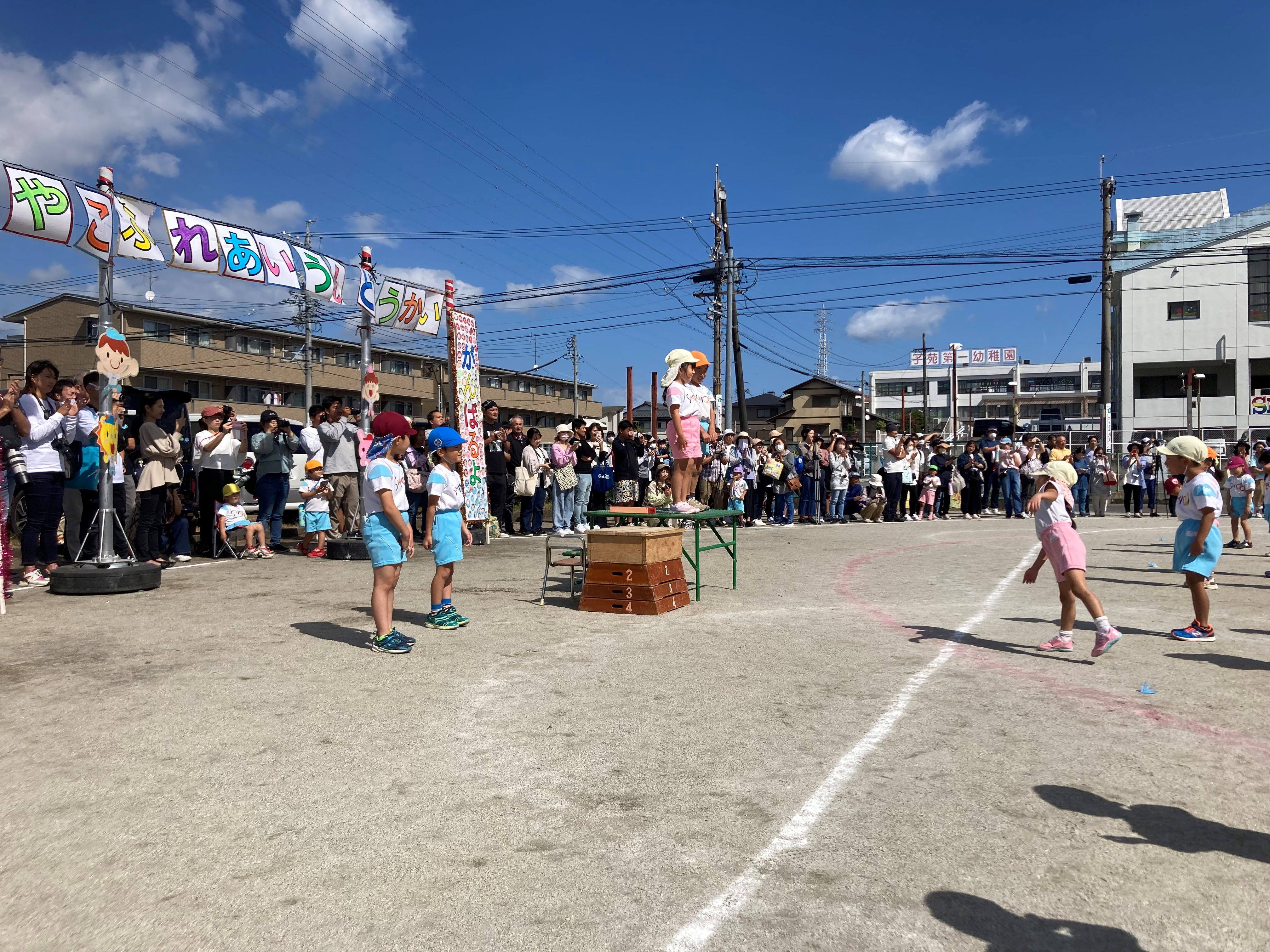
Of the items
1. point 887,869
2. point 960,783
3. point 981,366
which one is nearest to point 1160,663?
point 960,783

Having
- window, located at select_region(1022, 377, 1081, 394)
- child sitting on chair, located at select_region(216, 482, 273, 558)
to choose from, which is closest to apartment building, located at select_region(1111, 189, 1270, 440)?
child sitting on chair, located at select_region(216, 482, 273, 558)

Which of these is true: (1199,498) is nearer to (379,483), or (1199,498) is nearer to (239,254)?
(379,483)

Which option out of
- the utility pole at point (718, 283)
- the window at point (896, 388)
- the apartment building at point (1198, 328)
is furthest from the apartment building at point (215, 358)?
the window at point (896, 388)

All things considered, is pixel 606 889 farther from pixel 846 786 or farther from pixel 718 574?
pixel 718 574

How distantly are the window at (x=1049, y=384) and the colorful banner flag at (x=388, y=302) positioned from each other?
97.8m

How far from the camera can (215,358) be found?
48.6m

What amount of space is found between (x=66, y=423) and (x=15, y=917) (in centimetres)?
784

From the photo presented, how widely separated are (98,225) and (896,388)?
4116 inches

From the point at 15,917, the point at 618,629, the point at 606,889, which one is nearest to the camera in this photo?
the point at 15,917

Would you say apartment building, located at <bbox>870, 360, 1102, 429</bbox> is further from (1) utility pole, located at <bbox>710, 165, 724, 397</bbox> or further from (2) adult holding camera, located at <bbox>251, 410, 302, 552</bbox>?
(2) adult holding camera, located at <bbox>251, 410, 302, 552</bbox>

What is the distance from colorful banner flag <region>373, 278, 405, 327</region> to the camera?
500 inches

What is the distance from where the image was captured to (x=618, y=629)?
7766mm

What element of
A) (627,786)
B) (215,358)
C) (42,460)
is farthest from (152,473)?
(215,358)

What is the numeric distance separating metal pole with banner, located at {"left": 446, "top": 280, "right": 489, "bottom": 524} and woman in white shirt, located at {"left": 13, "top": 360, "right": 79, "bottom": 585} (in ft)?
18.0
